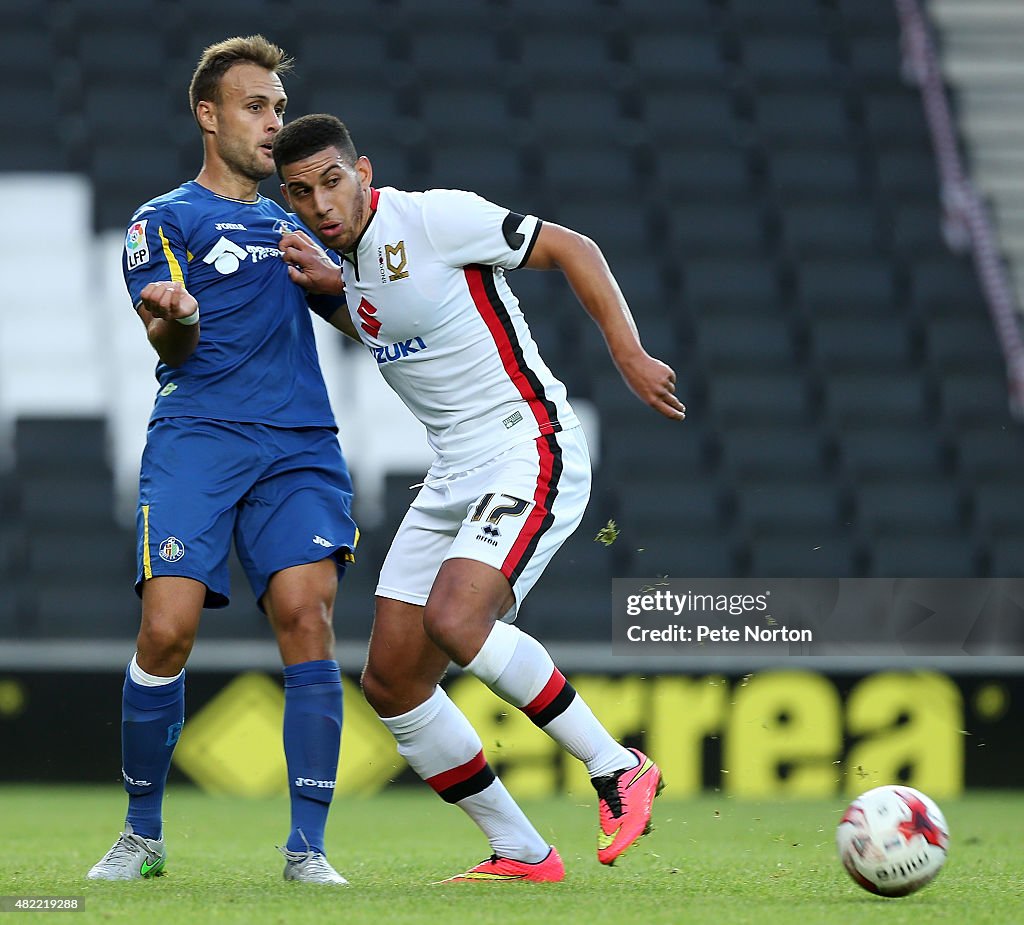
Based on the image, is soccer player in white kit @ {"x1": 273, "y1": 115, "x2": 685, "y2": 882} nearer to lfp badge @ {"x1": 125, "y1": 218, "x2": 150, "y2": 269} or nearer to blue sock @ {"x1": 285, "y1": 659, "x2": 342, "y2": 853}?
blue sock @ {"x1": 285, "y1": 659, "x2": 342, "y2": 853}

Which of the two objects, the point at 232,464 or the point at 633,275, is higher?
the point at 633,275

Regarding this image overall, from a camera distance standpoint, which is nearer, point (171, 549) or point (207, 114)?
point (171, 549)

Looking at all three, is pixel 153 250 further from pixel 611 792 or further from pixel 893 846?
pixel 893 846

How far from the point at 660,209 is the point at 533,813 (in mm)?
5357

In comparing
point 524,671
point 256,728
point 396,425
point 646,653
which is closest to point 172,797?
point 256,728

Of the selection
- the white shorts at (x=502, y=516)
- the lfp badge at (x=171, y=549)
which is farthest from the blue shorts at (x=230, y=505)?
the white shorts at (x=502, y=516)

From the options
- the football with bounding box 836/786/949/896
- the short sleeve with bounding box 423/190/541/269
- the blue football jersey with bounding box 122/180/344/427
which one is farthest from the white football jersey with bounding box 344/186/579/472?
the football with bounding box 836/786/949/896

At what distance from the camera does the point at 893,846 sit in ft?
12.1

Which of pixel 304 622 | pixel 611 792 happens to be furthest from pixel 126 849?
pixel 611 792

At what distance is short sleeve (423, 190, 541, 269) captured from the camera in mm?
4098

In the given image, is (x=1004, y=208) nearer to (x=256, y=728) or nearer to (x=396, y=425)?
(x=396, y=425)

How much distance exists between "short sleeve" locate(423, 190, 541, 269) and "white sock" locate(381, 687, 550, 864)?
44.7 inches

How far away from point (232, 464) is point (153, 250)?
0.59 metres

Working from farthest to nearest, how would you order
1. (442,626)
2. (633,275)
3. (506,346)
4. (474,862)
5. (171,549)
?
(633,275) < (474,862) < (506,346) < (171,549) < (442,626)
